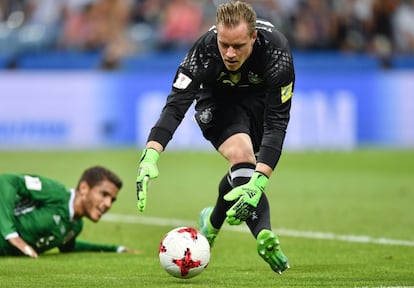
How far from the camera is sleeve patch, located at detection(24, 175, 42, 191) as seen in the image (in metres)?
8.84

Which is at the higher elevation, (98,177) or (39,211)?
(98,177)

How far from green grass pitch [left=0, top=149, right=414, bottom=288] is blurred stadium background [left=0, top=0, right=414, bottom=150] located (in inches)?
27.1

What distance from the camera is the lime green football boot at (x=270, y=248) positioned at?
24.0ft

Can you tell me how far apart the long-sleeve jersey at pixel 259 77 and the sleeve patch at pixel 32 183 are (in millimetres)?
1767

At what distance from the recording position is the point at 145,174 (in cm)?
709

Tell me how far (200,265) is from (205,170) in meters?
10.2

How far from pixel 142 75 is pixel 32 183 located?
1185cm

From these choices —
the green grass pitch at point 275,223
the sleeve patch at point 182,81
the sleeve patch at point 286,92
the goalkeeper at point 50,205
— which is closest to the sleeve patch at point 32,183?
the goalkeeper at point 50,205

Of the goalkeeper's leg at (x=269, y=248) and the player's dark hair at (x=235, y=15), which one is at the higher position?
the player's dark hair at (x=235, y=15)

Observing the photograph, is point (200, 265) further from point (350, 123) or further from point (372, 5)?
point (372, 5)

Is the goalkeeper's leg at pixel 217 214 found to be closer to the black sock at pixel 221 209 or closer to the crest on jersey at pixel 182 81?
the black sock at pixel 221 209

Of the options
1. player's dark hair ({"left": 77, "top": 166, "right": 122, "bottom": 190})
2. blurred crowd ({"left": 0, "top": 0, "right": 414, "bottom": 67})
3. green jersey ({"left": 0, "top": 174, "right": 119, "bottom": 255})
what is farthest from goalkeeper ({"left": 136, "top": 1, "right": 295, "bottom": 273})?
blurred crowd ({"left": 0, "top": 0, "right": 414, "bottom": 67})

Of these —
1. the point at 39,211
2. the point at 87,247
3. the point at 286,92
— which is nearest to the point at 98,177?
the point at 39,211

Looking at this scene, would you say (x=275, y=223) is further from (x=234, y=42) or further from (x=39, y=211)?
(x=234, y=42)
